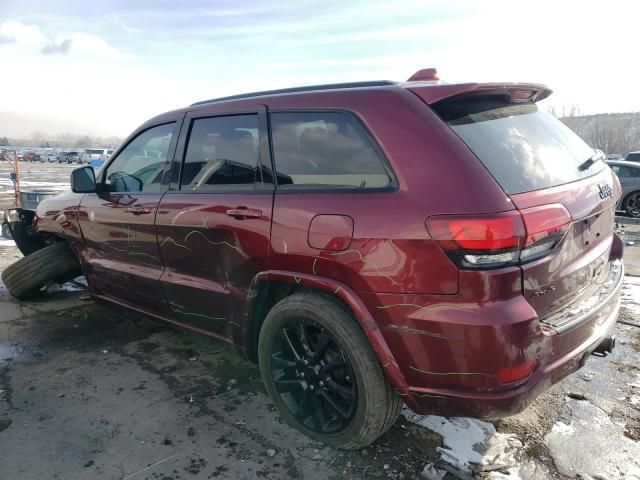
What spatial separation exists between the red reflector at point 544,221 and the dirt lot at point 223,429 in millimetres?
1205

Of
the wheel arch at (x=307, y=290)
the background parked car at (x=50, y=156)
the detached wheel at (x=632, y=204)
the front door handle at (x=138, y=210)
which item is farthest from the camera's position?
the background parked car at (x=50, y=156)

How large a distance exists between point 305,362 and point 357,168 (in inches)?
41.9

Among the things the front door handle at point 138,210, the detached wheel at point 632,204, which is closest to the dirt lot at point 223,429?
the front door handle at point 138,210

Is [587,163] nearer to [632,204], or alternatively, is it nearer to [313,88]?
[313,88]

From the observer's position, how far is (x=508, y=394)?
2041 mm

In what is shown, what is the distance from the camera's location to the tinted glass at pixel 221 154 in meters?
2.86

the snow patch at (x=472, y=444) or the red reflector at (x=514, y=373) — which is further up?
the red reflector at (x=514, y=373)

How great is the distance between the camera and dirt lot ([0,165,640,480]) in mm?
2445

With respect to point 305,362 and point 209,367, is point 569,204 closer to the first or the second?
point 305,362

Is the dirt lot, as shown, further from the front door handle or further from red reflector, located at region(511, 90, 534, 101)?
red reflector, located at region(511, 90, 534, 101)

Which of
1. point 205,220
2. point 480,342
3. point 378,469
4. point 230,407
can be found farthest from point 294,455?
point 205,220

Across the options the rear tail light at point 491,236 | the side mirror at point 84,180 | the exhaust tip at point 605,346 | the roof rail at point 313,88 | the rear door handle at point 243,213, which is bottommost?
the exhaust tip at point 605,346

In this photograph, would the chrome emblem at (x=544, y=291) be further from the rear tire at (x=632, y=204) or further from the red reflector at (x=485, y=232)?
the rear tire at (x=632, y=204)

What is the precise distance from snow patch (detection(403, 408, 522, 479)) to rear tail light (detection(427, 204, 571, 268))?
1.13 m
